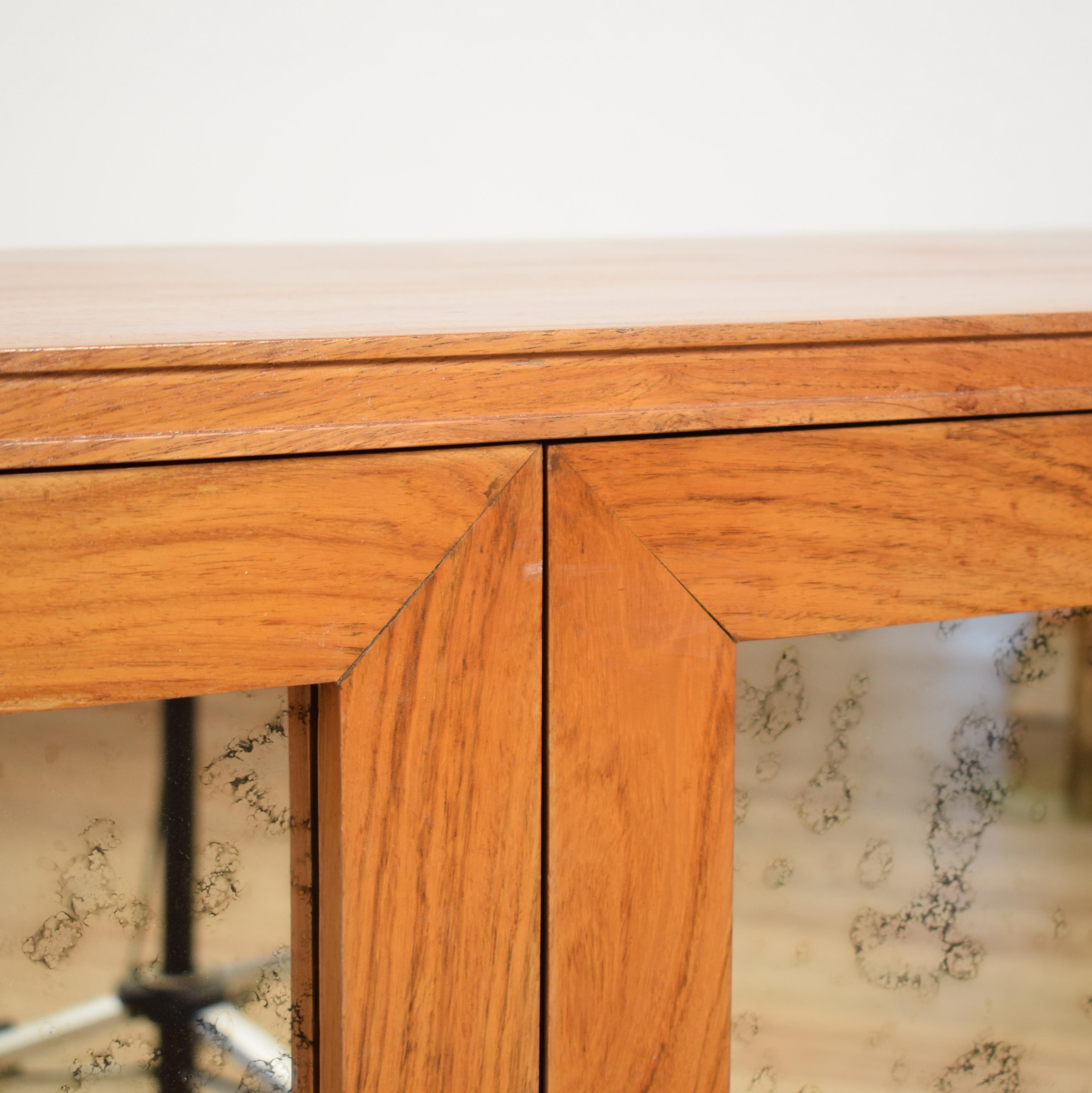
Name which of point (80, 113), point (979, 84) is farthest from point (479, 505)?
point (979, 84)

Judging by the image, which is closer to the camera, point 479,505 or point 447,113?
point 479,505

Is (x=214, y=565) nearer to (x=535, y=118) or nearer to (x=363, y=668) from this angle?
(x=363, y=668)

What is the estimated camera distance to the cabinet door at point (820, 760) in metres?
0.34

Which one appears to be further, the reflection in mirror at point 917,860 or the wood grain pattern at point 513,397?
the reflection in mirror at point 917,860

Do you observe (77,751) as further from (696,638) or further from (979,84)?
(979,84)

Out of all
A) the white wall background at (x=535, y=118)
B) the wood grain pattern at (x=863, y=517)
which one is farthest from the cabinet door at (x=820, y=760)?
the white wall background at (x=535, y=118)

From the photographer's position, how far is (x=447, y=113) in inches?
40.8

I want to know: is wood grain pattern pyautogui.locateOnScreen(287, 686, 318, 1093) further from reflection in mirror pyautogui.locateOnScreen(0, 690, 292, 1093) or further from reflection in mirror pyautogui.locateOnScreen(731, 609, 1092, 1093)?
reflection in mirror pyautogui.locateOnScreen(731, 609, 1092, 1093)

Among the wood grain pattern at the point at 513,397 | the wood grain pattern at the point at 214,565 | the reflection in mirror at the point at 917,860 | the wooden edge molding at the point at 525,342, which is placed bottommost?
the reflection in mirror at the point at 917,860

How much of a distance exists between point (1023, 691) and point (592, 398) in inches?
8.4

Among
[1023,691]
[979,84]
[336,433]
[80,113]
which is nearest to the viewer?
Answer: [336,433]

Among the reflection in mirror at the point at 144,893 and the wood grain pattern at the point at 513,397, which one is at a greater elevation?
the wood grain pattern at the point at 513,397

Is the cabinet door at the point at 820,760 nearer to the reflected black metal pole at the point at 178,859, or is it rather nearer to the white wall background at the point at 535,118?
the reflected black metal pole at the point at 178,859

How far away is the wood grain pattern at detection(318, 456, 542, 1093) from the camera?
1.05 feet
